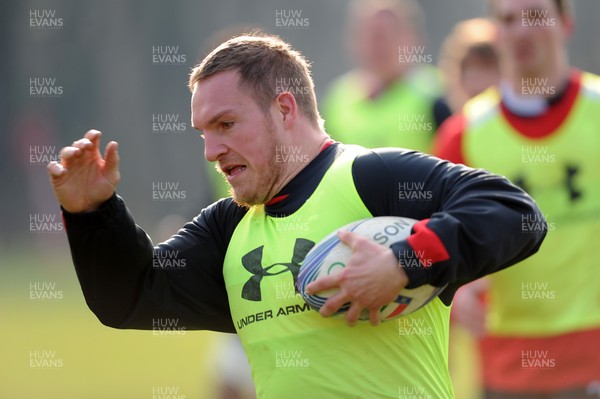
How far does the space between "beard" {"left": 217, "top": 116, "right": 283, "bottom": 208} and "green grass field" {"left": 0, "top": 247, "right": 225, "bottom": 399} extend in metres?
4.65

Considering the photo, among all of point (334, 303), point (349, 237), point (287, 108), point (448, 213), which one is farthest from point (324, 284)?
point (287, 108)

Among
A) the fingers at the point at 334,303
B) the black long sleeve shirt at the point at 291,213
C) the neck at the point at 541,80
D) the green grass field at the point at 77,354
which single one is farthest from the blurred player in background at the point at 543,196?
the green grass field at the point at 77,354

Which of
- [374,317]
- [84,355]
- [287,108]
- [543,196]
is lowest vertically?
[84,355]

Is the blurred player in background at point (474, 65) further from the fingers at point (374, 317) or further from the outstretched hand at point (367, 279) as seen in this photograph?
the outstretched hand at point (367, 279)

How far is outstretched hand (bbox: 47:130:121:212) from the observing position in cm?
384

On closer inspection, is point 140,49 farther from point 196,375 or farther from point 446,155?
point 446,155

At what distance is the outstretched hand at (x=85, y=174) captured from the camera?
384cm

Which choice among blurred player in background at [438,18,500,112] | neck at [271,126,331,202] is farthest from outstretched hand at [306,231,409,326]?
blurred player in background at [438,18,500,112]

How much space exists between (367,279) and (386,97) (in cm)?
580

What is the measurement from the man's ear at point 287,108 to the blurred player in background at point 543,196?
235 cm

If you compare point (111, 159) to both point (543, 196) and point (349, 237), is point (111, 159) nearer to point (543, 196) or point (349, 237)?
point (349, 237)

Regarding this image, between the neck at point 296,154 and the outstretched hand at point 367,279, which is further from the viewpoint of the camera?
the neck at point 296,154

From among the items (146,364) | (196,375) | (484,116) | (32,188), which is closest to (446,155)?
(484,116)

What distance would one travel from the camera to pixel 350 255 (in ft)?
11.5
